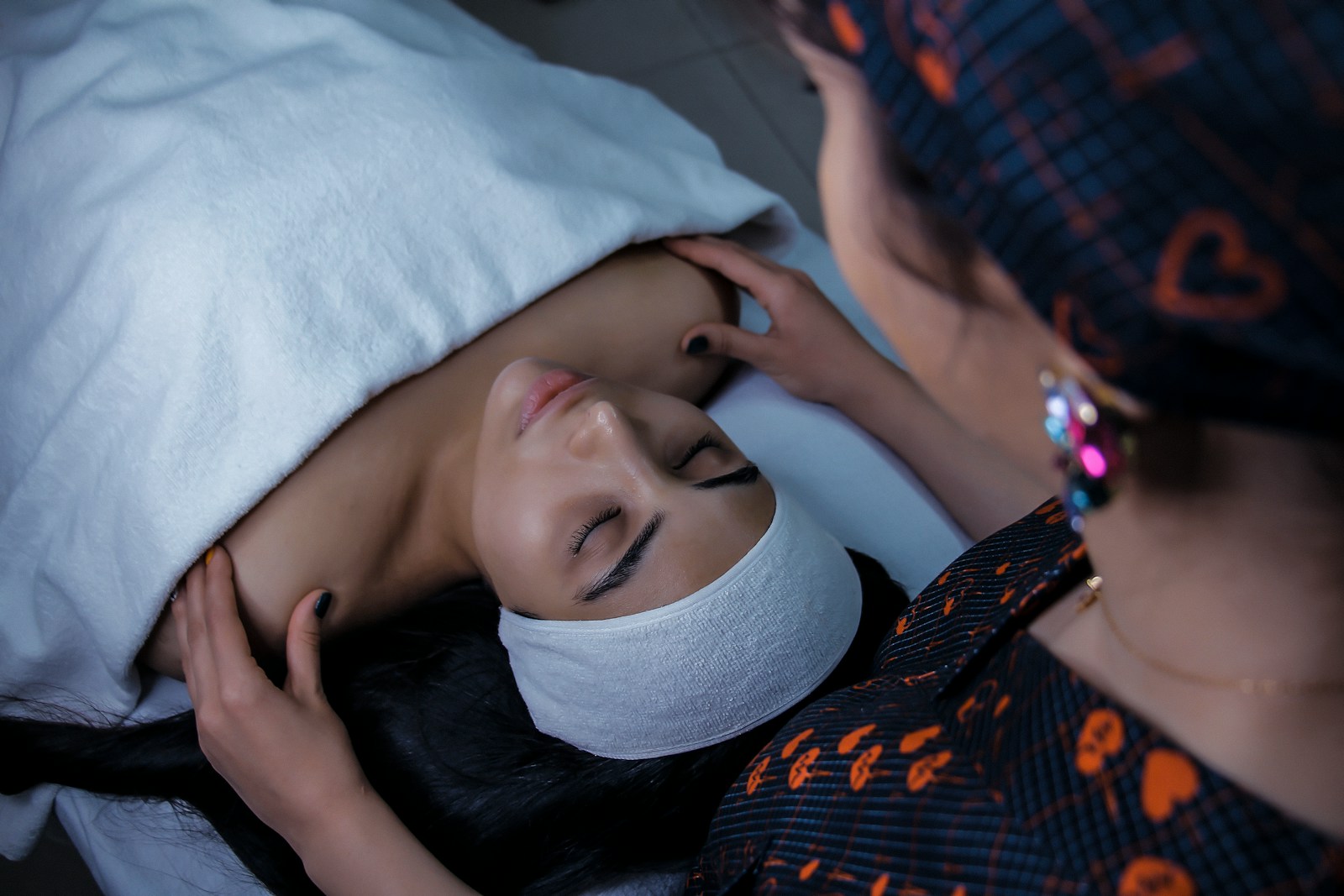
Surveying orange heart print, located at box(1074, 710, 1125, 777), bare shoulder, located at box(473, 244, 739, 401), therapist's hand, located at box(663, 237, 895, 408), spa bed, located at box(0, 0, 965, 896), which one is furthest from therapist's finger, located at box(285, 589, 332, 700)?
orange heart print, located at box(1074, 710, 1125, 777)

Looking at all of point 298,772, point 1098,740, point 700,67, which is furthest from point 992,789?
point 700,67

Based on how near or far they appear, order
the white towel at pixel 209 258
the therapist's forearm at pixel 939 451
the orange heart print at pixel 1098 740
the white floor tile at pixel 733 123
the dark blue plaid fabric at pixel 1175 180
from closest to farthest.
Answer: the dark blue plaid fabric at pixel 1175 180, the orange heart print at pixel 1098 740, the white towel at pixel 209 258, the therapist's forearm at pixel 939 451, the white floor tile at pixel 733 123

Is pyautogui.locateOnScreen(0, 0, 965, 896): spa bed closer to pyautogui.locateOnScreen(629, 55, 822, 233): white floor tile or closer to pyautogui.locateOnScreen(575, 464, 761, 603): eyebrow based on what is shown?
pyautogui.locateOnScreen(575, 464, 761, 603): eyebrow

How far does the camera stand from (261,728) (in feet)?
3.23

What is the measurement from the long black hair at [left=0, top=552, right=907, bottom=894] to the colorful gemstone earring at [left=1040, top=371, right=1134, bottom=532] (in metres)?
0.68

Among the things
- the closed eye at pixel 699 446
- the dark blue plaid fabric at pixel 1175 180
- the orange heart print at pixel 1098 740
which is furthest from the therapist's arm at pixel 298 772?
the dark blue plaid fabric at pixel 1175 180

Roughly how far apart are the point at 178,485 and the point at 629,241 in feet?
2.08

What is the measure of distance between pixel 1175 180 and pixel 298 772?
3.12 ft

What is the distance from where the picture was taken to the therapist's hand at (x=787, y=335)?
1.38 metres

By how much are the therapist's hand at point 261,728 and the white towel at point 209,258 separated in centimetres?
7

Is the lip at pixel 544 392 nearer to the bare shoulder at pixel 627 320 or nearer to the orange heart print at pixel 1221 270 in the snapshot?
the bare shoulder at pixel 627 320

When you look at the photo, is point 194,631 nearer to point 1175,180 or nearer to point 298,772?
point 298,772

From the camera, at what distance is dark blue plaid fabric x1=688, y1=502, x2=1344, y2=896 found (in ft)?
1.88

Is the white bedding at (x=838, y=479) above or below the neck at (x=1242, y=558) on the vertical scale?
below
